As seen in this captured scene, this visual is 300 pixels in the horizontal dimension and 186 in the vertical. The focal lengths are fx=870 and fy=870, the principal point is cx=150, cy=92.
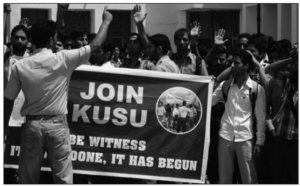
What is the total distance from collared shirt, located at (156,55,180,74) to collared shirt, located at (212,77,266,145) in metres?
0.71

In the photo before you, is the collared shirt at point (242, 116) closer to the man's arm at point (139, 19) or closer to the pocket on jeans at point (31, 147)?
the man's arm at point (139, 19)

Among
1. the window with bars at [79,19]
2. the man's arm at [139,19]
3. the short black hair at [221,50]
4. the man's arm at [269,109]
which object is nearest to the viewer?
the man's arm at [269,109]

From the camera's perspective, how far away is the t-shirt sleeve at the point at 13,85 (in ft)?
27.4

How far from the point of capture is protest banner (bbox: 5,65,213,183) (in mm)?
9633

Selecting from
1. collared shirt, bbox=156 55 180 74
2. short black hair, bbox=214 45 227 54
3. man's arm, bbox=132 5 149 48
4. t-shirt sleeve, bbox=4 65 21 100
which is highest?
man's arm, bbox=132 5 149 48

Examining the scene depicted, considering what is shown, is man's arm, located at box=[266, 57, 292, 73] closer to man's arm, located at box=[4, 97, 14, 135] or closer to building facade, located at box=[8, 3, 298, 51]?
man's arm, located at box=[4, 97, 14, 135]

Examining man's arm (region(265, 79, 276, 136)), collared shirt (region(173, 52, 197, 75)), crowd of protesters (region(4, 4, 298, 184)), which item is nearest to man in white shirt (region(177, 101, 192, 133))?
crowd of protesters (region(4, 4, 298, 184))

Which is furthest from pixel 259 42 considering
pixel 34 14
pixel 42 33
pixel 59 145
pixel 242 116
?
pixel 34 14

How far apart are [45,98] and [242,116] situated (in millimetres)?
2377

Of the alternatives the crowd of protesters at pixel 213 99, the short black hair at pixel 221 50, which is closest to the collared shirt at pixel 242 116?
the crowd of protesters at pixel 213 99

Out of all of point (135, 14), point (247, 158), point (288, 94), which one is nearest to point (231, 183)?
point (247, 158)

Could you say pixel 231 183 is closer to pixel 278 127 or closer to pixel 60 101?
pixel 278 127

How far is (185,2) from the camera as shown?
2959cm

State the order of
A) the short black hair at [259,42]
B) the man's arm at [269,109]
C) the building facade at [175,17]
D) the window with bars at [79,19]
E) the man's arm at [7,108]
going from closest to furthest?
the man's arm at [7,108], the man's arm at [269,109], the short black hair at [259,42], the building facade at [175,17], the window with bars at [79,19]
